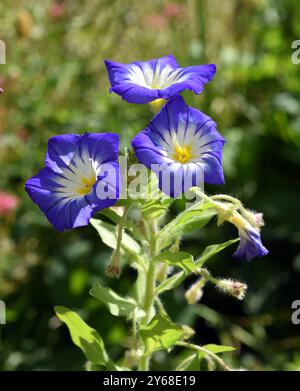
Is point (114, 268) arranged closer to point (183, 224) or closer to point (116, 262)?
point (116, 262)

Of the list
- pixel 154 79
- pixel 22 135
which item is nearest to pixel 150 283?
pixel 154 79

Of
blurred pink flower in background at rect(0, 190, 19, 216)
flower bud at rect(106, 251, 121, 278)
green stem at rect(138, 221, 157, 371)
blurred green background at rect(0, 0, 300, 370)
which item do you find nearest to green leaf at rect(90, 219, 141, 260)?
green stem at rect(138, 221, 157, 371)

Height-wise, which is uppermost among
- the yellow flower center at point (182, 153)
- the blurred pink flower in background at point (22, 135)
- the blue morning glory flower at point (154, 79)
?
the blue morning glory flower at point (154, 79)

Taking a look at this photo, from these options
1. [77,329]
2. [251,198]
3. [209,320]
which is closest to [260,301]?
[209,320]

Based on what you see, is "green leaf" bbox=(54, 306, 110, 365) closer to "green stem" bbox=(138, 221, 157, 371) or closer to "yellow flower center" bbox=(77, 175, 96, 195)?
"green stem" bbox=(138, 221, 157, 371)

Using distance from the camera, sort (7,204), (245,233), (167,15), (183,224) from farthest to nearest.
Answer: (167,15)
(7,204)
(183,224)
(245,233)

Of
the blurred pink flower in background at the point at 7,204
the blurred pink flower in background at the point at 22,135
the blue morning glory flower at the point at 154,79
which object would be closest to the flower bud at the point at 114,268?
the blue morning glory flower at the point at 154,79

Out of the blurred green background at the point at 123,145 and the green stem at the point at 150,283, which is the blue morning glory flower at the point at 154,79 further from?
the blurred green background at the point at 123,145
